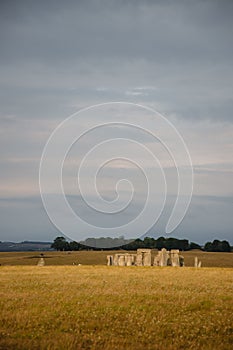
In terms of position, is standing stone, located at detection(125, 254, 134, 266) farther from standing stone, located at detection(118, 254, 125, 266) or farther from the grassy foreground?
the grassy foreground

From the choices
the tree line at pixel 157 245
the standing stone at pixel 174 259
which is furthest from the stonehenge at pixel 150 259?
the tree line at pixel 157 245

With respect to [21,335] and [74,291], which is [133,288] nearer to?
[74,291]

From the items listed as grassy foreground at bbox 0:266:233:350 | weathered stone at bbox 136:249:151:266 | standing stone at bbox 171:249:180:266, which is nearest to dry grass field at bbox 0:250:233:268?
standing stone at bbox 171:249:180:266

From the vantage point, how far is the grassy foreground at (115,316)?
18719 mm

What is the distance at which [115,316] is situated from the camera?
2236 centimetres

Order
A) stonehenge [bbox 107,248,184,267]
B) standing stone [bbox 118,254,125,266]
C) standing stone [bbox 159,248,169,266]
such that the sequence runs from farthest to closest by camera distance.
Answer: standing stone [bbox 118,254,125,266], stonehenge [bbox 107,248,184,267], standing stone [bbox 159,248,169,266]

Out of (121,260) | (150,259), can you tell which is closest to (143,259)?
(150,259)

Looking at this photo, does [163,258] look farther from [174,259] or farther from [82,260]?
[82,260]

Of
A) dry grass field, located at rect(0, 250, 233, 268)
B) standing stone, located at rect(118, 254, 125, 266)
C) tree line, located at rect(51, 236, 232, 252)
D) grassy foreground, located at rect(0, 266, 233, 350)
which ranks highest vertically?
tree line, located at rect(51, 236, 232, 252)

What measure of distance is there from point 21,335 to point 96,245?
84.4 meters

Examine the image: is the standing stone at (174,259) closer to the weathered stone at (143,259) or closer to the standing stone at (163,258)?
the standing stone at (163,258)

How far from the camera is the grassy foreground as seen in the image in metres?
18.7

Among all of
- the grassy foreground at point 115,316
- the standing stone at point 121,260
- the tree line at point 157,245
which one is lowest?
the grassy foreground at point 115,316

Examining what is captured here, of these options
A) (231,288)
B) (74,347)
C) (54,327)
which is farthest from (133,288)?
(74,347)
